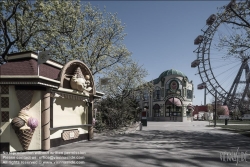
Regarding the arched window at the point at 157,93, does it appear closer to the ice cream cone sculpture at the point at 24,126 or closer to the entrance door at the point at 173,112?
the entrance door at the point at 173,112

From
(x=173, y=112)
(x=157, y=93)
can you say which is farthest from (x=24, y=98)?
(x=157, y=93)

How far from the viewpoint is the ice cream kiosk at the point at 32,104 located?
9203 millimetres

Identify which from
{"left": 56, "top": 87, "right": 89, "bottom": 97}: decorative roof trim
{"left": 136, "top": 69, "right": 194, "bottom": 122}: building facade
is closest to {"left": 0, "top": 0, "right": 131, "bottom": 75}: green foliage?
{"left": 56, "top": 87, "right": 89, "bottom": 97}: decorative roof trim

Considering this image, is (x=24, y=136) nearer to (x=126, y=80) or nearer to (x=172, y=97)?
(x=126, y=80)

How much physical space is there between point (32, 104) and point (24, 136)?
1359 millimetres

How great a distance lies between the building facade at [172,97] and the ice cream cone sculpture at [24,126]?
40.5 meters

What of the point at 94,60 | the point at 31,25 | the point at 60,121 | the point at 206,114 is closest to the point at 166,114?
the point at 206,114

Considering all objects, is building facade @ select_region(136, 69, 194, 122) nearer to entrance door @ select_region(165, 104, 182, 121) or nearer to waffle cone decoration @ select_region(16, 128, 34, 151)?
entrance door @ select_region(165, 104, 182, 121)

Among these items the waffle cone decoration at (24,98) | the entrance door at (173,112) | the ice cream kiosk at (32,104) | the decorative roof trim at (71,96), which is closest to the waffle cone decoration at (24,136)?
the ice cream kiosk at (32,104)

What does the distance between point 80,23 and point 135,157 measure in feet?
58.9

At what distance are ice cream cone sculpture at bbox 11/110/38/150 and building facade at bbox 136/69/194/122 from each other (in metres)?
40.5

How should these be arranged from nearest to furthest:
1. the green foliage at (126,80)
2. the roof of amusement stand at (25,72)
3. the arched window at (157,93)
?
the roof of amusement stand at (25,72)
the green foliage at (126,80)
the arched window at (157,93)

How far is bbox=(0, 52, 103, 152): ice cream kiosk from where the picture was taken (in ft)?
30.2

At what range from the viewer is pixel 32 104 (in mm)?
9781
